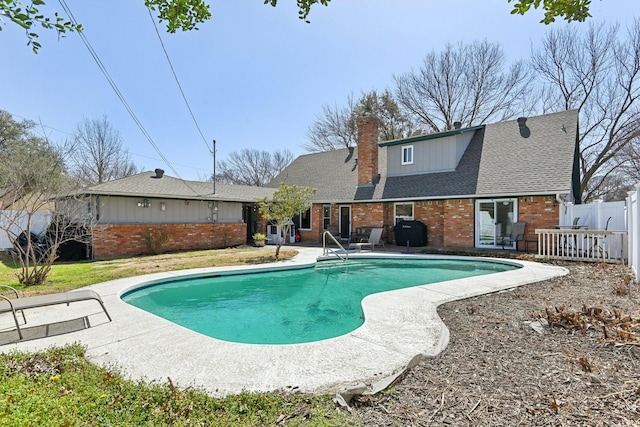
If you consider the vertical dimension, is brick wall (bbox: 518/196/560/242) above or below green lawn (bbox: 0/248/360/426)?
above

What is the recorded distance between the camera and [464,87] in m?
25.5

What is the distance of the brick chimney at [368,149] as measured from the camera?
18.3m

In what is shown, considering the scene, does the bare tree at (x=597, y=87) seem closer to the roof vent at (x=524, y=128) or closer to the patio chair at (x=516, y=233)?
the roof vent at (x=524, y=128)

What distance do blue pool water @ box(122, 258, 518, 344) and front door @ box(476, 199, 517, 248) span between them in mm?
2900

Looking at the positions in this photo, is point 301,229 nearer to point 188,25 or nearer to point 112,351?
point 112,351

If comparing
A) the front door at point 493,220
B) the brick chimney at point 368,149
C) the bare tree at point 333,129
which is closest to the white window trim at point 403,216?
the brick chimney at point 368,149

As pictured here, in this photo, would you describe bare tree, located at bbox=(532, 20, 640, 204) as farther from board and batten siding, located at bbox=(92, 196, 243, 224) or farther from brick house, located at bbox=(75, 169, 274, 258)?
board and batten siding, located at bbox=(92, 196, 243, 224)

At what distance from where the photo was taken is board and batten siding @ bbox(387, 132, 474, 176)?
52.9 ft

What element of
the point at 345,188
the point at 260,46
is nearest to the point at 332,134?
the point at 345,188

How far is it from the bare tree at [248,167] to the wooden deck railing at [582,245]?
3139 centimetres

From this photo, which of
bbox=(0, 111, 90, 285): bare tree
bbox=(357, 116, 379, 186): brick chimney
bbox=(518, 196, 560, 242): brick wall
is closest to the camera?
bbox=(0, 111, 90, 285): bare tree

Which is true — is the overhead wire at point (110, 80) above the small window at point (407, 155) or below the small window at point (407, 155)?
above

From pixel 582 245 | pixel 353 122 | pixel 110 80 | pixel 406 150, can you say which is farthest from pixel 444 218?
pixel 353 122

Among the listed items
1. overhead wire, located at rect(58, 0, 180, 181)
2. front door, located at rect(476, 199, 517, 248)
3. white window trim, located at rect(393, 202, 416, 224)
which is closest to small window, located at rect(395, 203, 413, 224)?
white window trim, located at rect(393, 202, 416, 224)
